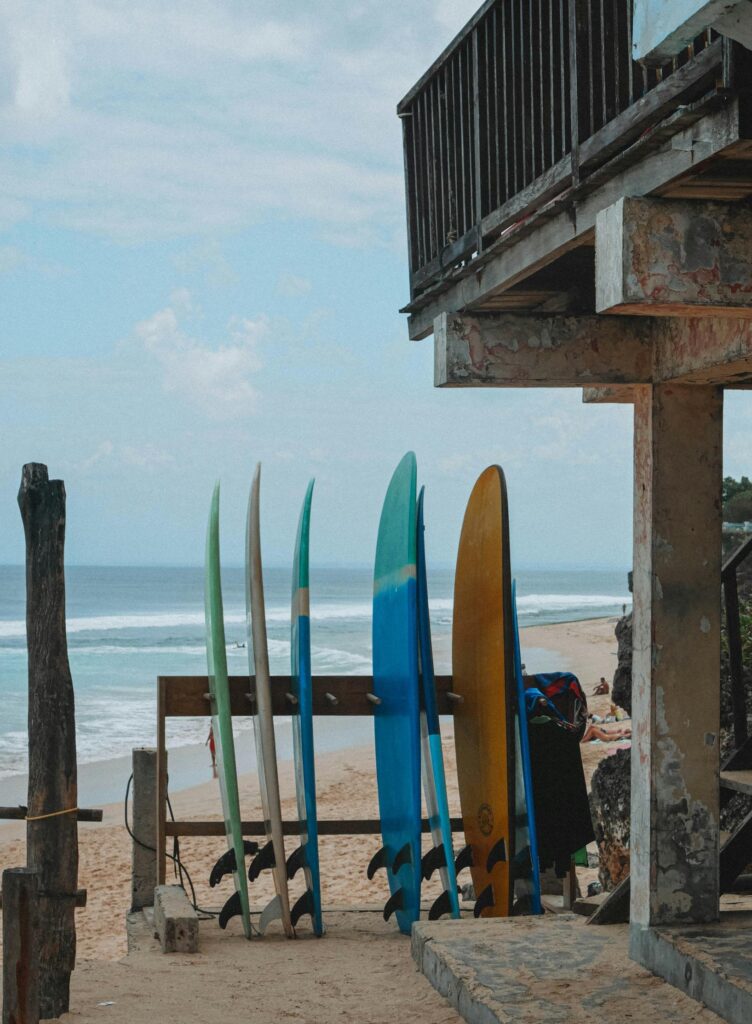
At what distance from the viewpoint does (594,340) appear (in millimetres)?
4082

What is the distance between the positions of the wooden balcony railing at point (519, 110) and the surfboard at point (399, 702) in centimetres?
191

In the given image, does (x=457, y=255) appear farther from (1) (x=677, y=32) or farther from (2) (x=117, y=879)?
(2) (x=117, y=879)

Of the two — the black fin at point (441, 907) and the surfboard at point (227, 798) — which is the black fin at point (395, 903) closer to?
the black fin at point (441, 907)

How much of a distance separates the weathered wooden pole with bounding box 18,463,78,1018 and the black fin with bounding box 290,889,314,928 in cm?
117

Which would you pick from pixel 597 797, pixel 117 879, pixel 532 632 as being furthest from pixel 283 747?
pixel 532 632

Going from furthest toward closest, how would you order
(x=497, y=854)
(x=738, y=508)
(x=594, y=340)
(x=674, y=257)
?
(x=738, y=508)
(x=497, y=854)
(x=594, y=340)
(x=674, y=257)

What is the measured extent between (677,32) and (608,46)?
47.8 inches

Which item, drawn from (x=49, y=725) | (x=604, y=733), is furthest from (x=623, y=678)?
(x=604, y=733)

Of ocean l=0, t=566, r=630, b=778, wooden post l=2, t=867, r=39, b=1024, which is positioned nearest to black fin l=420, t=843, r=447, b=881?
wooden post l=2, t=867, r=39, b=1024

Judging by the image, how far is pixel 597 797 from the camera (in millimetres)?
6430

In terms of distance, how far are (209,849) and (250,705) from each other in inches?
193

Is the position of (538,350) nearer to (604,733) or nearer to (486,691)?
(486,691)

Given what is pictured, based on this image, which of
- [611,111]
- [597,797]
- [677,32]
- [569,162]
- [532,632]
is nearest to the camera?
[677,32]

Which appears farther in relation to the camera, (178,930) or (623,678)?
(623,678)
